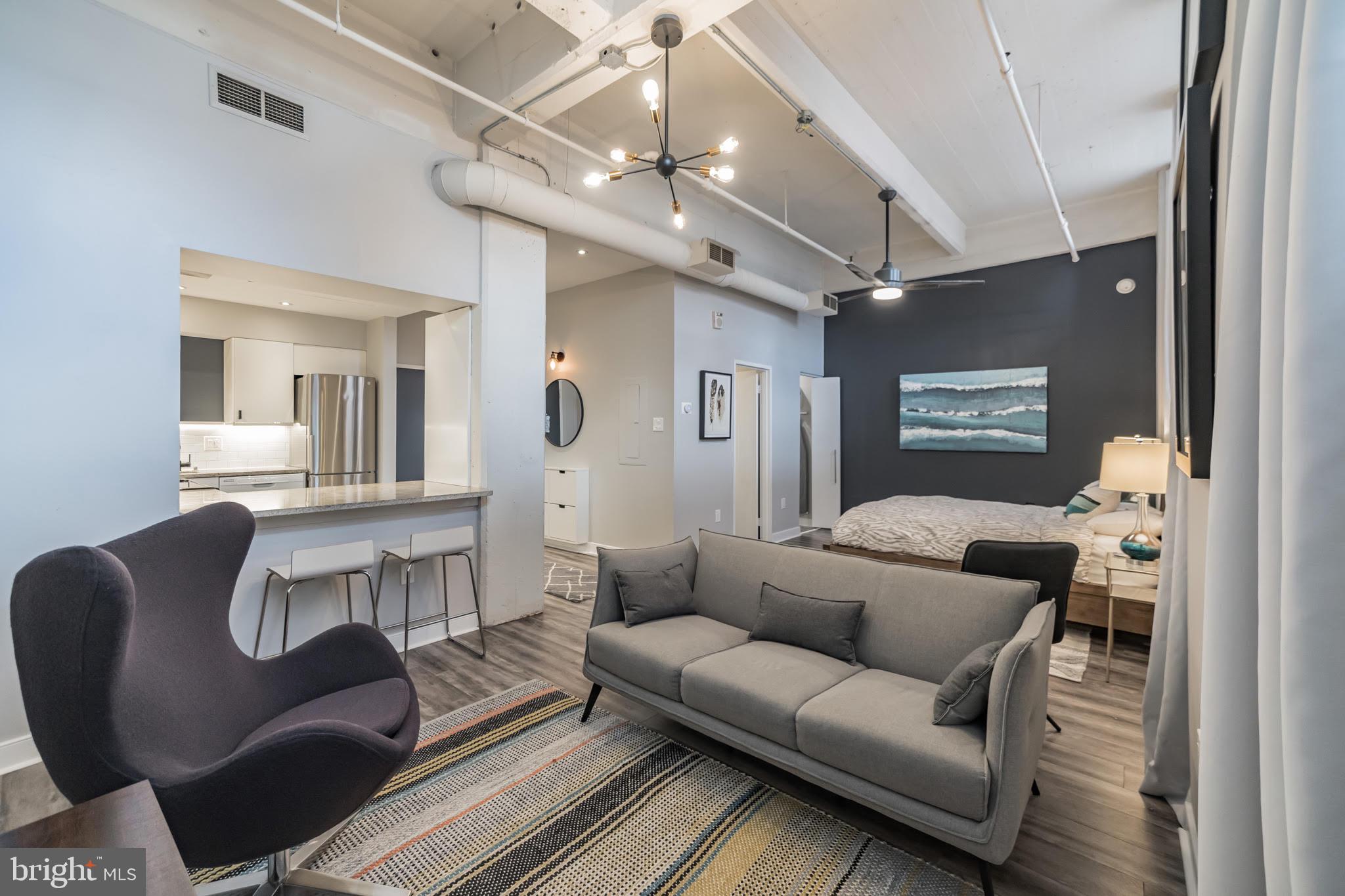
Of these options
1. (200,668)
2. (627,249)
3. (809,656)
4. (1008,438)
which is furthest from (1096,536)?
(200,668)

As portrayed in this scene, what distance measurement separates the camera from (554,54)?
10.4 feet

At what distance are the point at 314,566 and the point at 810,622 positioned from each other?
2486 millimetres

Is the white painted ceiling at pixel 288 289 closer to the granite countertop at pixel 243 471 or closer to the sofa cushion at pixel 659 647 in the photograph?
the granite countertop at pixel 243 471

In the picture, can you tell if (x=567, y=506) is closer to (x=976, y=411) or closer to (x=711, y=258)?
(x=711, y=258)

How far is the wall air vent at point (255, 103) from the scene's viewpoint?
2.85m

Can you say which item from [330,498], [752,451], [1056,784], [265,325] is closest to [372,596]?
[330,498]

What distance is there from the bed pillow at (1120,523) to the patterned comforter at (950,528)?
0.10m

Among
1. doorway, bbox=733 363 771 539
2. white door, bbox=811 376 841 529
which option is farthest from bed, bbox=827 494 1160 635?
white door, bbox=811 376 841 529

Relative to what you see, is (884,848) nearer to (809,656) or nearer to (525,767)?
(809,656)

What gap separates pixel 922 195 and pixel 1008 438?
2854 mm

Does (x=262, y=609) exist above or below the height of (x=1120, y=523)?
below

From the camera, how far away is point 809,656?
8.08 feet

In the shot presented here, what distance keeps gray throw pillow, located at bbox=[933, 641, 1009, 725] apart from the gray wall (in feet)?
17.2

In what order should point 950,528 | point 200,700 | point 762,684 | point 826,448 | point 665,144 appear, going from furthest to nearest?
1. point 826,448
2. point 950,528
3. point 665,144
4. point 762,684
5. point 200,700
